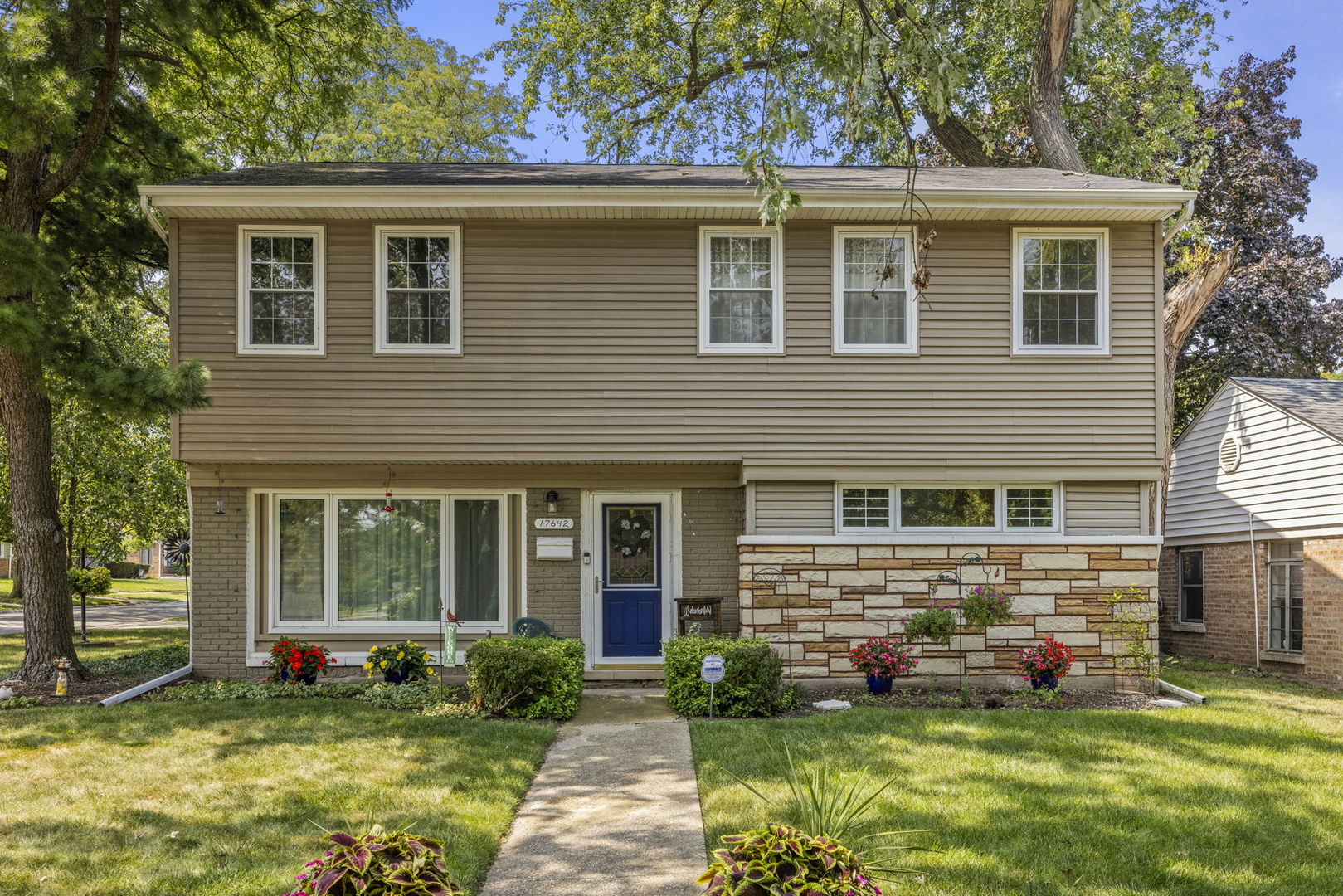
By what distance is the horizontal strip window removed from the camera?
1016 centimetres

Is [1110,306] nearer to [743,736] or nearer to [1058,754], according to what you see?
[1058,754]

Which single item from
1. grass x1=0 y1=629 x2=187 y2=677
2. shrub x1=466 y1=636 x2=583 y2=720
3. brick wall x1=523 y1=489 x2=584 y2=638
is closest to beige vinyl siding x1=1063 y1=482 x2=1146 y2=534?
brick wall x1=523 y1=489 x2=584 y2=638

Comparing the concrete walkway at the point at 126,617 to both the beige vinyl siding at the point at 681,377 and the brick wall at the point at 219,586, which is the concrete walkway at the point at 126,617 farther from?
the beige vinyl siding at the point at 681,377

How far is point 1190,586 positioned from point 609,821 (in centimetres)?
1255

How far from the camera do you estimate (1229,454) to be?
13.8 meters

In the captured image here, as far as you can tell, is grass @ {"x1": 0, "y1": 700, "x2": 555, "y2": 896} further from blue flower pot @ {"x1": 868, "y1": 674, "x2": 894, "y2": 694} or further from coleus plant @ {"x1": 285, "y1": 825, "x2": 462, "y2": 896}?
blue flower pot @ {"x1": 868, "y1": 674, "x2": 894, "y2": 694}

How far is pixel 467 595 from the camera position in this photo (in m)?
10.5

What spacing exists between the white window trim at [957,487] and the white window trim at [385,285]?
14.3 feet

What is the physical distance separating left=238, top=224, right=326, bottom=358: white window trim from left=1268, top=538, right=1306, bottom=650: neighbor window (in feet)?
40.1

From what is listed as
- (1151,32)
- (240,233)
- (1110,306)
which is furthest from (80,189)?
(1151,32)

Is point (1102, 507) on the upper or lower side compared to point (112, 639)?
upper

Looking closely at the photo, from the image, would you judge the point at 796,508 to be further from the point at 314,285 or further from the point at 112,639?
the point at 112,639

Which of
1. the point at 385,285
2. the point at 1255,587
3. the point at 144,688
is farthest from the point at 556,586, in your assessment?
the point at 1255,587

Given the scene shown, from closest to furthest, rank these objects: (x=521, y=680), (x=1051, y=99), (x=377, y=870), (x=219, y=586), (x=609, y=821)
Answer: (x=377, y=870) < (x=609, y=821) < (x=521, y=680) < (x=219, y=586) < (x=1051, y=99)
